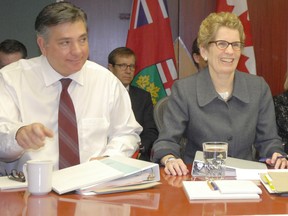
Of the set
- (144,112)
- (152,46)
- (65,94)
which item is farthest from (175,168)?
(152,46)

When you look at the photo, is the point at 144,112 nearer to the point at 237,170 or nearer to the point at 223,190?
the point at 237,170

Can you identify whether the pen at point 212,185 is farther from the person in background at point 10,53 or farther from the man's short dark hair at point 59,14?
the person in background at point 10,53

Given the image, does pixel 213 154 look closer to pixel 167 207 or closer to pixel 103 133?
pixel 167 207

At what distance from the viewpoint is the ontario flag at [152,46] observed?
443 cm

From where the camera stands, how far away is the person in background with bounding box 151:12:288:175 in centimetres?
230

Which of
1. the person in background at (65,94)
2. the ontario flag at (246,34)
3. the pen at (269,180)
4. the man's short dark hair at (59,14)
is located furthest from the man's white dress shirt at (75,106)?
the ontario flag at (246,34)

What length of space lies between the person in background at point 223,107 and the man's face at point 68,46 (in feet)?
1.79

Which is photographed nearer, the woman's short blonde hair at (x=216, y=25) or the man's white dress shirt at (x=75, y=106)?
the man's white dress shirt at (x=75, y=106)

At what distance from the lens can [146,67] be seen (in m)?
4.48

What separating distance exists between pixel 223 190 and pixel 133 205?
30cm

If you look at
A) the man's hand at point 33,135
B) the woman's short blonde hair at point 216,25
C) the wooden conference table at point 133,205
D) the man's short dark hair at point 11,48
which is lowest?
the wooden conference table at point 133,205

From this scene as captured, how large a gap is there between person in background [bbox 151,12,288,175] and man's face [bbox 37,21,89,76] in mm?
545

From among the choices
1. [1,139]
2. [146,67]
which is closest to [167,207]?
[1,139]

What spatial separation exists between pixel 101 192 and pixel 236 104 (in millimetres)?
1072
